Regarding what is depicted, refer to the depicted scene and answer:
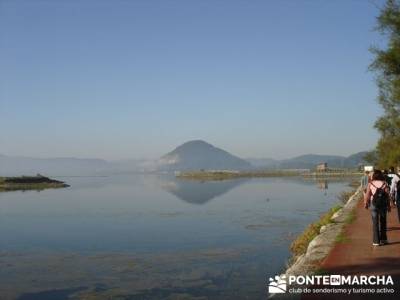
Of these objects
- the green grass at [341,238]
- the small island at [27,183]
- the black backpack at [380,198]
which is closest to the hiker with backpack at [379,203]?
the black backpack at [380,198]

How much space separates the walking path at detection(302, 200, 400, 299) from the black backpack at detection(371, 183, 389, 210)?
106cm

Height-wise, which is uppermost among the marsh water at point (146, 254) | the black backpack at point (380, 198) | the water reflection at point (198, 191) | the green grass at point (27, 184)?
the black backpack at point (380, 198)

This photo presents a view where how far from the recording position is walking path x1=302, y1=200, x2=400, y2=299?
34.4 ft

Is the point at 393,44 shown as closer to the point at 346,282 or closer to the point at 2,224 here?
the point at 346,282

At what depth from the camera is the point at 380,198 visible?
570 inches

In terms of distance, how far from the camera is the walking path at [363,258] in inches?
413

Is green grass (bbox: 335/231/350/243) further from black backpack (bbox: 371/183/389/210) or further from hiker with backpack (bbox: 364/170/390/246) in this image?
black backpack (bbox: 371/183/389/210)

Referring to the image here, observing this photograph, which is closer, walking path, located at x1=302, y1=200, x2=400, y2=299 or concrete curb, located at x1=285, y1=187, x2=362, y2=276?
walking path, located at x1=302, y1=200, x2=400, y2=299

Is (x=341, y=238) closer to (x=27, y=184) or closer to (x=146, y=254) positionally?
(x=146, y=254)

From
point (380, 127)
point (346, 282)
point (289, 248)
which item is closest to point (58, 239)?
point (289, 248)

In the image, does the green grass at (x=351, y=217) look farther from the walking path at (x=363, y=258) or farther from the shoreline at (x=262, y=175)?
the shoreline at (x=262, y=175)

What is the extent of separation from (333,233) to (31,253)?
1293 cm

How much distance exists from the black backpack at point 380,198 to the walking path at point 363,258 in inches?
41.9

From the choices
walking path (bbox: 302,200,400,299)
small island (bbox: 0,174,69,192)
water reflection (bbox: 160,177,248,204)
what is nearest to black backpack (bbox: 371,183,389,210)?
walking path (bbox: 302,200,400,299)
